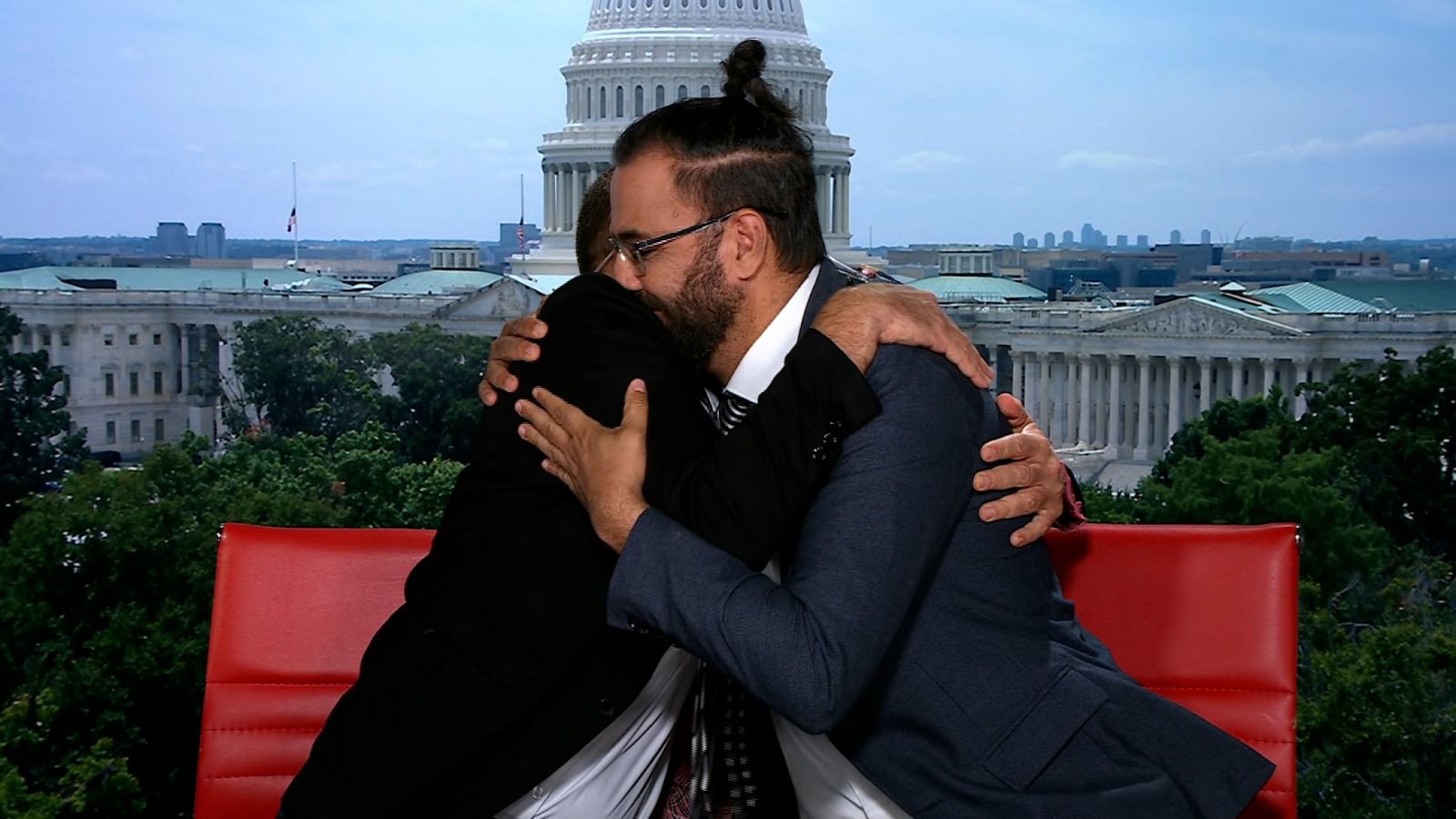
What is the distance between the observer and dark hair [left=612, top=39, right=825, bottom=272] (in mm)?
3725

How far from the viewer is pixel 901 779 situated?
3.69m

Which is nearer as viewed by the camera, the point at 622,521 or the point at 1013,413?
the point at 622,521

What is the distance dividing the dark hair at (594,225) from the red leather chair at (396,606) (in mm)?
893

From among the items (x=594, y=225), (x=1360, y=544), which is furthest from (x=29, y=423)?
(x=594, y=225)

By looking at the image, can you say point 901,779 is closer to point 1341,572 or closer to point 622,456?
point 622,456

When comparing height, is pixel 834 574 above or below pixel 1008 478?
below

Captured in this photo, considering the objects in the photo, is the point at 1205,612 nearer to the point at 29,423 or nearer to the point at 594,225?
the point at 594,225

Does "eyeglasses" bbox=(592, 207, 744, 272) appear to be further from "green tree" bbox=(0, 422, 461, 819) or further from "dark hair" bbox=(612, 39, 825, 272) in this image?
"green tree" bbox=(0, 422, 461, 819)

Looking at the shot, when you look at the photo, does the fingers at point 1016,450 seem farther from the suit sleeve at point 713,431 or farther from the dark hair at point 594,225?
the dark hair at point 594,225

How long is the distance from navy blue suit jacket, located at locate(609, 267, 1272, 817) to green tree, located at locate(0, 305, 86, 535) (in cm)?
4307

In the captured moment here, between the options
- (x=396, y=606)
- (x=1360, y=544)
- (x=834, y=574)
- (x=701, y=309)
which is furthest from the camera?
(x=1360, y=544)

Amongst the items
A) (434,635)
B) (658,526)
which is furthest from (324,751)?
(658,526)

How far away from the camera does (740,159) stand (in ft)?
12.2

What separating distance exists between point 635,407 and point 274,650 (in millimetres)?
1873
